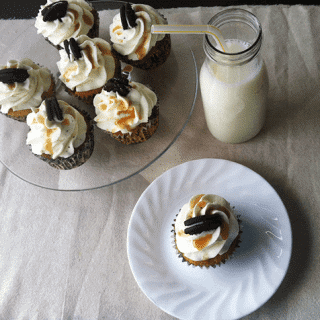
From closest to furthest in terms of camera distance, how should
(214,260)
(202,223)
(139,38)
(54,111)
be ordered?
(202,223) < (214,260) < (54,111) < (139,38)

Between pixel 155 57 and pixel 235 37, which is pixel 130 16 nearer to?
pixel 155 57

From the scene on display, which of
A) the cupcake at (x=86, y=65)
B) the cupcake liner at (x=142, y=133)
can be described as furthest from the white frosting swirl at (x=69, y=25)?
the cupcake liner at (x=142, y=133)

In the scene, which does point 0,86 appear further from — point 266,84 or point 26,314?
point 266,84

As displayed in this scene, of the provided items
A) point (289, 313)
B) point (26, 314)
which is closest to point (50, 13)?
point (26, 314)

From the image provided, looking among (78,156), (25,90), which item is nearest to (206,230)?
(78,156)

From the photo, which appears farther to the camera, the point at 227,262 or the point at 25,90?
the point at 25,90

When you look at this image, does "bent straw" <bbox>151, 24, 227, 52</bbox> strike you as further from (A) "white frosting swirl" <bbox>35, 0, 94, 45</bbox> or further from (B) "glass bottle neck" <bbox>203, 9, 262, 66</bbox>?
(A) "white frosting swirl" <bbox>35, 0, 94, 45</bbox>
